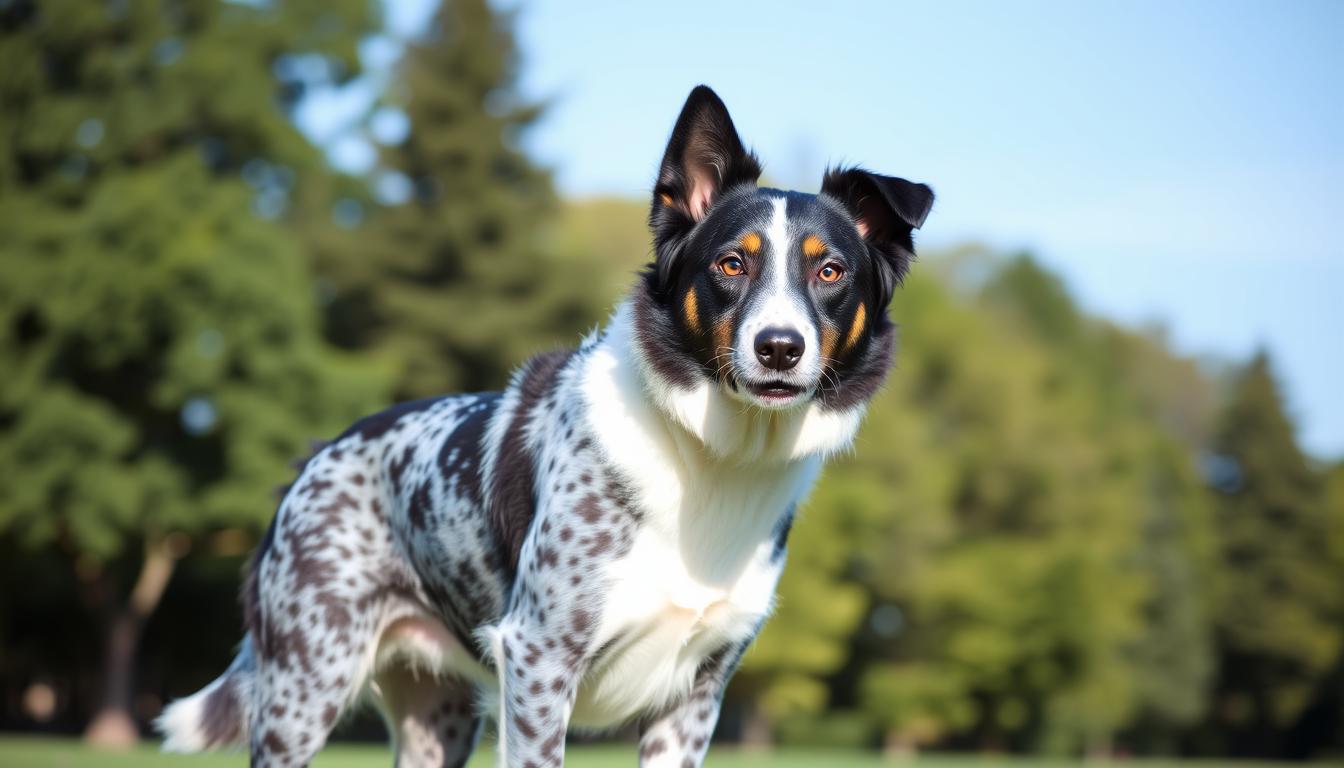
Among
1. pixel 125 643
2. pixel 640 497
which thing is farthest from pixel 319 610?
pixel 125 643

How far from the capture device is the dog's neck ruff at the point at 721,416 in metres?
5.14

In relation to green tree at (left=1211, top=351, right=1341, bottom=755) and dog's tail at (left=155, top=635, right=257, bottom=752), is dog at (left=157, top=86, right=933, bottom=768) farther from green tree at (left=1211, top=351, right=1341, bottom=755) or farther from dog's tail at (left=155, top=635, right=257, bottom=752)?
green tree at (left=1211, top=351, right=1341, bottom=755)

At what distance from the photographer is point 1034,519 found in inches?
1848

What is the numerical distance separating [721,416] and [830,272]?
0.66 m

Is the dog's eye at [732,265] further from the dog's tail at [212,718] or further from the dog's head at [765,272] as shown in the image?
the dog's tail at [212,718]

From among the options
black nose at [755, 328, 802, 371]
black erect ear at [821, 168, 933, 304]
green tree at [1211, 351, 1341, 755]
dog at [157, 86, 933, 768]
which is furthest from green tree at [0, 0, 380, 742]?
green tree at [1211, 351, 1341, 755]

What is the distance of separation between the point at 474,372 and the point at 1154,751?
1420 inches

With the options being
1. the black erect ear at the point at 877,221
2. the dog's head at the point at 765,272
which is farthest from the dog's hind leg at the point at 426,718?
the black erect ear at the point at 877,221

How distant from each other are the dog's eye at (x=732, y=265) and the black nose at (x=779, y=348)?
14.7 inches

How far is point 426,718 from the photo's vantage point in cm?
652

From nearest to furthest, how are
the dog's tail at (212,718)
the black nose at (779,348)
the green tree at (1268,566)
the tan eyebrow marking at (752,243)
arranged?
1. the black nose at (779,348)
2. the tan eyebrow marking at (752,243)
3. the dog's tail at (212,718)
4. the green tree at (1268,566)

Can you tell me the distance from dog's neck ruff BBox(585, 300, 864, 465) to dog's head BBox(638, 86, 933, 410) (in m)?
0.04

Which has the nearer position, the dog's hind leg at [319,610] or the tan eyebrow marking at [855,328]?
the tan eyebrow marking at [855,328]

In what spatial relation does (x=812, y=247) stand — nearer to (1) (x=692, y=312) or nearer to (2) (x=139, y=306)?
(1) (x=692, y=312)
